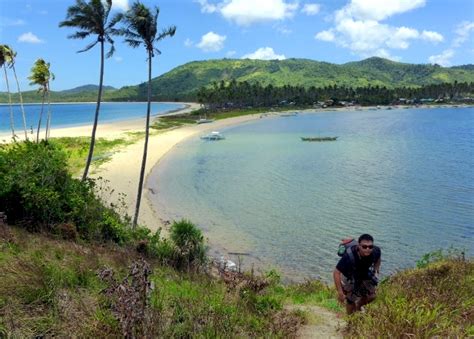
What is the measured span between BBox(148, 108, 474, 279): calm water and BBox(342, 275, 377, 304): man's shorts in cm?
Result: 1143

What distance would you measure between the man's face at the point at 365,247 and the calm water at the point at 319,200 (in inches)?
468

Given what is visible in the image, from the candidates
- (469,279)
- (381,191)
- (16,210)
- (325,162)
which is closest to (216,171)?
(325,162)

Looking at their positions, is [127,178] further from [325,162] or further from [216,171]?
[325,162]

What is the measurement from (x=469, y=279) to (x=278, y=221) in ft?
58.9

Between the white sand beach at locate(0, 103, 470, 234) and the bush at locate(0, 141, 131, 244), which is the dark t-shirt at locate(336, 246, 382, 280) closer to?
the bush at locate(0, 141, 131, 244)

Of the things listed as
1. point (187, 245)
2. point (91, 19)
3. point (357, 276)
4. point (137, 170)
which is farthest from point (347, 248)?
point (137, 170)

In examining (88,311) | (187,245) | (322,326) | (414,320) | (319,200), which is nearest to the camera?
(414,320)

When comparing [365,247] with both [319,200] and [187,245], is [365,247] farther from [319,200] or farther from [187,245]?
[319,200]

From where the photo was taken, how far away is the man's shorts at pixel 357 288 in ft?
23.4

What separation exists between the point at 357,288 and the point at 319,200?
25.9m

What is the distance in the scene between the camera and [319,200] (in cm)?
3275

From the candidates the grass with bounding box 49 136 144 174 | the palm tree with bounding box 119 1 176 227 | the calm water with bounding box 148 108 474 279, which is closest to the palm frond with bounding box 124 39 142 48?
the palm tree with bounding box 119 1 176 227

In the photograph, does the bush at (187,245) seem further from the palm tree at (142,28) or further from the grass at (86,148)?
the grass at (86,148)

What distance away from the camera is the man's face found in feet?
22.3
